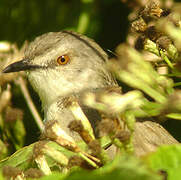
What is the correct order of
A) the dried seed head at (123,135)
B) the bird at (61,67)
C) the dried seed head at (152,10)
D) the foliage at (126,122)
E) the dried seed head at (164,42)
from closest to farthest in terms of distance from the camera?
the foliage at (126,122)
the dried seed head at (123,135)
the dried seed head at (164,42)
the dried seed head at (152,10)
the bird at (61,67)

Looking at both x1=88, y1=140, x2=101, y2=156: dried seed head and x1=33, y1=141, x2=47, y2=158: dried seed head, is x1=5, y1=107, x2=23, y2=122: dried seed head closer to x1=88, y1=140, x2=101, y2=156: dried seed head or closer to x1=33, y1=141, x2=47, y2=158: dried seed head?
x1=33, y1=141, x2=47, y2=158: dried seed head

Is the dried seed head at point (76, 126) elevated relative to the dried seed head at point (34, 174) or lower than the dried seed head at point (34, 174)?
elevated

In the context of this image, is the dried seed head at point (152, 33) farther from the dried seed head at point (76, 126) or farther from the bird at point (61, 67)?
the bird at point (61, 67)

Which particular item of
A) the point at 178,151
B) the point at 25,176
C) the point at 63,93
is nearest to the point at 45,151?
the point at 25,176

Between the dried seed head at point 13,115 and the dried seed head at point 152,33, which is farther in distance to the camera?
the dried seed head at point 13,115

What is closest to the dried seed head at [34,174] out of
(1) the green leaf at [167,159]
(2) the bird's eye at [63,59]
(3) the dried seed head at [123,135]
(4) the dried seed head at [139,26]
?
(3) the dried seed head at [123,135]

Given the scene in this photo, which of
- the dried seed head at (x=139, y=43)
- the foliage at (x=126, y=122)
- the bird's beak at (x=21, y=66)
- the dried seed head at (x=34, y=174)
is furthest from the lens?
the bird's beak at (x=21, y=66)

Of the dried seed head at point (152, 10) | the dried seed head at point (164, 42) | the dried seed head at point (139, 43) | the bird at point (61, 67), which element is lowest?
the bird at point (61, 67)

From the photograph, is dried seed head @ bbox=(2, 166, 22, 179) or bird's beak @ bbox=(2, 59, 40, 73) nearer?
dried seed head @ bbox=(2, 166, 22, 179)

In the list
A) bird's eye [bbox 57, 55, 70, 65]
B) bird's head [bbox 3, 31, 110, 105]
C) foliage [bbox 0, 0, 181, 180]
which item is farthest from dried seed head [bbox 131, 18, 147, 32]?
bird's eye [bbox 57, 55, 70, 65]

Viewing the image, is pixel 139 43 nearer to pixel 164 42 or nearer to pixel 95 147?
pixel 164 42
